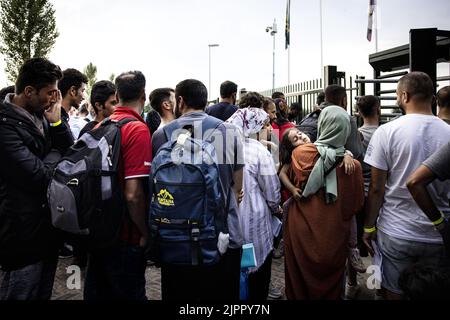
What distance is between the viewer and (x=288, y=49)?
2916cm

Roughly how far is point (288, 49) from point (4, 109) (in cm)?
2924

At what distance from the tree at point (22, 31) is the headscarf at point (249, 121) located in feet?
68.5

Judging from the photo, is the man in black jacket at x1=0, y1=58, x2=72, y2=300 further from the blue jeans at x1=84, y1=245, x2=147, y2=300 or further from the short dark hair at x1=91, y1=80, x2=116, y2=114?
the short dark hair at x1=91, y1=80, x2=116, y2=114

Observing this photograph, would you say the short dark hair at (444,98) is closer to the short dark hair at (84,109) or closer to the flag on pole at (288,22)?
the short dark hair at (84,109)

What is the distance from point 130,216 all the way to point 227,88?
334cm

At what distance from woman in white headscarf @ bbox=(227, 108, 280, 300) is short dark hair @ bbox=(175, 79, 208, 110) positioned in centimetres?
63

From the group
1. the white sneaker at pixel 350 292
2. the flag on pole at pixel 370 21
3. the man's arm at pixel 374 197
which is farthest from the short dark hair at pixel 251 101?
the flag on pole at pixel 370 21

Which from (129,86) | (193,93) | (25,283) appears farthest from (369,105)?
(25,283)

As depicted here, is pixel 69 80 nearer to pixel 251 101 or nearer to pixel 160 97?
pixel 160 97

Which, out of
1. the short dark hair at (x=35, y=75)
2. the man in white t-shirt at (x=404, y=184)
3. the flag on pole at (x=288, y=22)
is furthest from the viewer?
the flag on pole at (x=288, y=22)

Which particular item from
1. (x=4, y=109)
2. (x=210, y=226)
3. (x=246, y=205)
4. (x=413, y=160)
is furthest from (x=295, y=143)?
(x=4, y=109)

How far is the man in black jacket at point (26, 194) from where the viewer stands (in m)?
2.13

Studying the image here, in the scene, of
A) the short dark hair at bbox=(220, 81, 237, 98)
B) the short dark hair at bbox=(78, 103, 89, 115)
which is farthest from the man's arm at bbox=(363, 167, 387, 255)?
the short dark hair at bbox=(78, 103, 89, 115)
